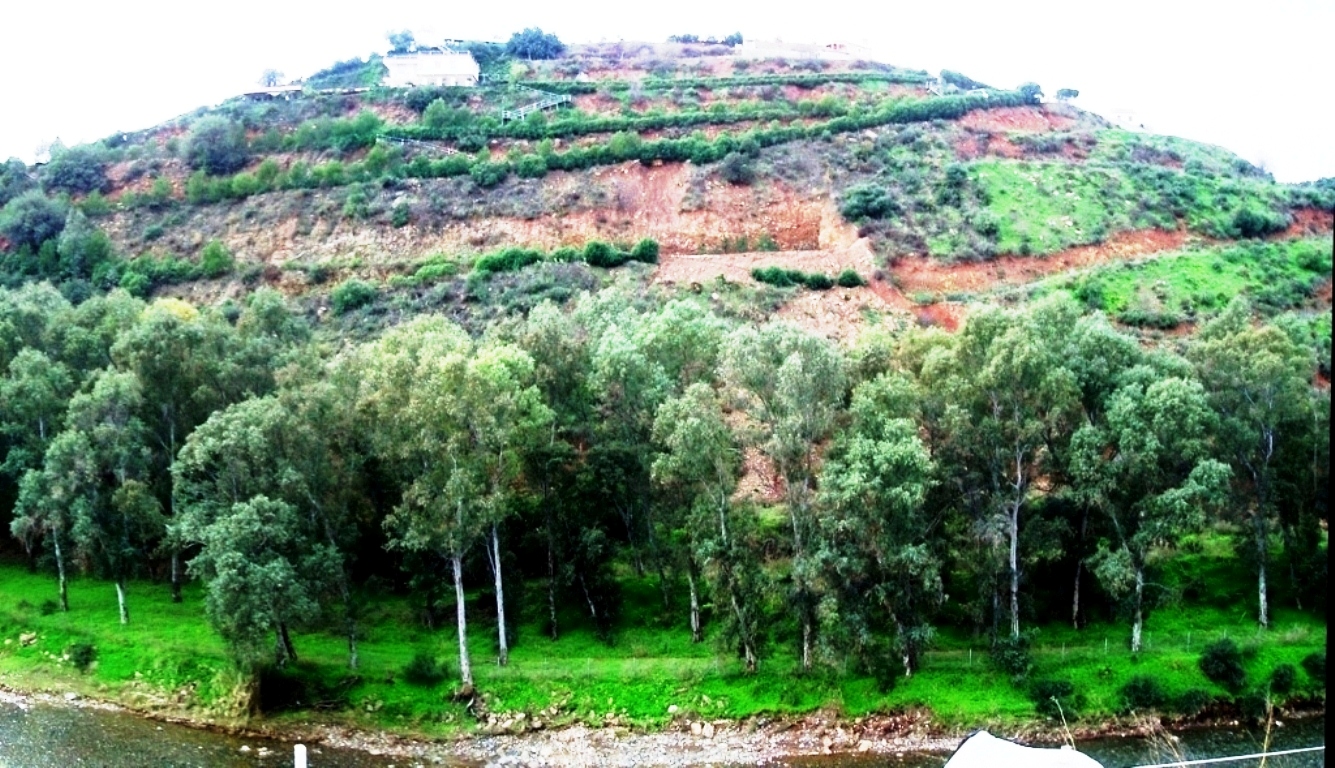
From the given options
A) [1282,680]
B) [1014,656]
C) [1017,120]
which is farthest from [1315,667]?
[1017,120]

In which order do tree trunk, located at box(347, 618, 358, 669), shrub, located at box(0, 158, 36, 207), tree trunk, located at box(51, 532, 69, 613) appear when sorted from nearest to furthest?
tree trunk, located at box(347, 618, 358, 669)
tree trunk, located at box(51, 532, 69, 613)
shrub, located at box(0, 158, 36, 207)

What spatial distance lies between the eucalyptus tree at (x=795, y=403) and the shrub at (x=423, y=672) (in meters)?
10.9

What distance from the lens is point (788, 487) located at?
34.8 metres

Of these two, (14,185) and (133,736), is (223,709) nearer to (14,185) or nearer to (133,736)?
(133,736)

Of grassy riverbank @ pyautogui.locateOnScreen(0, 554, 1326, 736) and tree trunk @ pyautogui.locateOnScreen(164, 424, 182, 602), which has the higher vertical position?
tree trunk @ pyautogui.locateOnScreen(164, 424, 182, 602)

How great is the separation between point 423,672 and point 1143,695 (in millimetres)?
21040

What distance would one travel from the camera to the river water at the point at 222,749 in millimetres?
30938

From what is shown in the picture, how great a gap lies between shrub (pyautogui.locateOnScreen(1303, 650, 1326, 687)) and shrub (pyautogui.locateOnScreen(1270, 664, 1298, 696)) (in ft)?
2.23

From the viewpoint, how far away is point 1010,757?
544 inches

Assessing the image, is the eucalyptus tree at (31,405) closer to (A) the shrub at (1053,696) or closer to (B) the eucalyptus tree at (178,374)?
(B) the eucalyptus tree at (178,374)

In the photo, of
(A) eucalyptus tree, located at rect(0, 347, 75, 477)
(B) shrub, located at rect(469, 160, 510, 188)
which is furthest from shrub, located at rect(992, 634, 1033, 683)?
(B) shrub, located at rect(469, 160, 510, 188)

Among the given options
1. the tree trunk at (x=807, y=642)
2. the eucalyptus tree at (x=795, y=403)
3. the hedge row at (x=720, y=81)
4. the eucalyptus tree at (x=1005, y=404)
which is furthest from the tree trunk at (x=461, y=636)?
the hedge row at (x=720, y=81)

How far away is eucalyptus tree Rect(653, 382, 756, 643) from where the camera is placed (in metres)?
33.6

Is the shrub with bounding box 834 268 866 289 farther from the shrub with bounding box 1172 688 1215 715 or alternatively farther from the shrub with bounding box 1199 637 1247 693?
the shrub with bounding box 1172 688 1215 715
